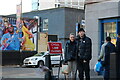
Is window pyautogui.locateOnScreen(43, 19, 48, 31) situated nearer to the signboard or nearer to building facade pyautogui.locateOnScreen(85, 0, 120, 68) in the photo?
building facade pyautogui.locateOnScreen(85, 0, 120, 68)

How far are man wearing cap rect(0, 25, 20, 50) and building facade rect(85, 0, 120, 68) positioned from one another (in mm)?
13597

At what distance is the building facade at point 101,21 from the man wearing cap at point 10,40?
13597 millimetres

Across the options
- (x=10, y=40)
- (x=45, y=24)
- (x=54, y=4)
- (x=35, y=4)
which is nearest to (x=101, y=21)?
(x=10, y=40)

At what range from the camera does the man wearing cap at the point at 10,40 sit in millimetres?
25750

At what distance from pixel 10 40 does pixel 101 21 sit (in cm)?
1478

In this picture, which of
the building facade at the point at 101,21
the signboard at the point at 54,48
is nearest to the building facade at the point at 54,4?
the building facade at the point at 101,21

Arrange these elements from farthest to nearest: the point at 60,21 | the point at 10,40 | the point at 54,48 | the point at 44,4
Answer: the point at 44,4 < the point at 60,21 < the point at 10,40 < the point at 54,48

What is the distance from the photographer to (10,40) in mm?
26219

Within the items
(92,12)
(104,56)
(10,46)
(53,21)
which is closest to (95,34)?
(92,12)

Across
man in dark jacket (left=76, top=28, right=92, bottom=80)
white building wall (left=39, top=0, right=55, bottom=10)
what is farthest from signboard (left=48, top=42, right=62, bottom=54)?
white building wall (left=39, top=0, right=55, bottom=10)

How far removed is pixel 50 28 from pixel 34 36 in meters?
6.94

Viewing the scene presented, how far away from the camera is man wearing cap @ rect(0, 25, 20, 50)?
25750 mm

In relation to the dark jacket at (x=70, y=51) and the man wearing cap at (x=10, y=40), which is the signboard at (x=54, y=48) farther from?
the man wearing cap at (x=10, y=40)

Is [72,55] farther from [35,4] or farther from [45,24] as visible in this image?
[35,4]
